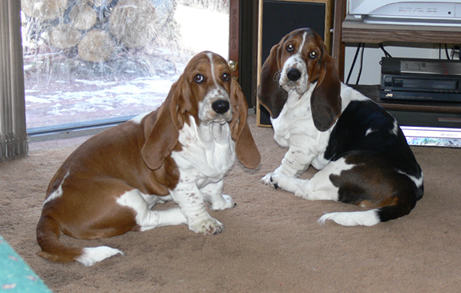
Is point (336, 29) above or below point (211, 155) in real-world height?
above

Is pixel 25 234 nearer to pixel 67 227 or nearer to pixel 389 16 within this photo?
pixel 67 227

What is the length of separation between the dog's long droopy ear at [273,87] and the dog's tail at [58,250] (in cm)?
139

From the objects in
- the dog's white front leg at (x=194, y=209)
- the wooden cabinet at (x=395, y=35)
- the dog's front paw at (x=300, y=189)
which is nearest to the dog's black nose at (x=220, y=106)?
the dog's white front leg at (x=194, y=209)

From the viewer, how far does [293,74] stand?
278cm

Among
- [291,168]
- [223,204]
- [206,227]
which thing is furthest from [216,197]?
[291,168]

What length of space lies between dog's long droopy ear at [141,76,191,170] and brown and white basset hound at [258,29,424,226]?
757 mm

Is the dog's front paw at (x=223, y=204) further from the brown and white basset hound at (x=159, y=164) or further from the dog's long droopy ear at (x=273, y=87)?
the dog's long droopy ear at (x=273, y=87)

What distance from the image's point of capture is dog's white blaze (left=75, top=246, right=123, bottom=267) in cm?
201

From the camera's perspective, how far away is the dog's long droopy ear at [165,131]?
7.48 ft

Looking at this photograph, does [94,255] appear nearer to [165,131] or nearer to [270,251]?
[165,131]

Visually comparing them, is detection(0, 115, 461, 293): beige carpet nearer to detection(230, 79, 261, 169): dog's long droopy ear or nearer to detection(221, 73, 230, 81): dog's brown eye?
detection(230, 79, 261, 169): dog's long droopy ear

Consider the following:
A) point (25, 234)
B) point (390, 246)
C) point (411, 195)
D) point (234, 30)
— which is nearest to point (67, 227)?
point (25, 234)

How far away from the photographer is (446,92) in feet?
12.3

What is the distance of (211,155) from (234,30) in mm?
2406
